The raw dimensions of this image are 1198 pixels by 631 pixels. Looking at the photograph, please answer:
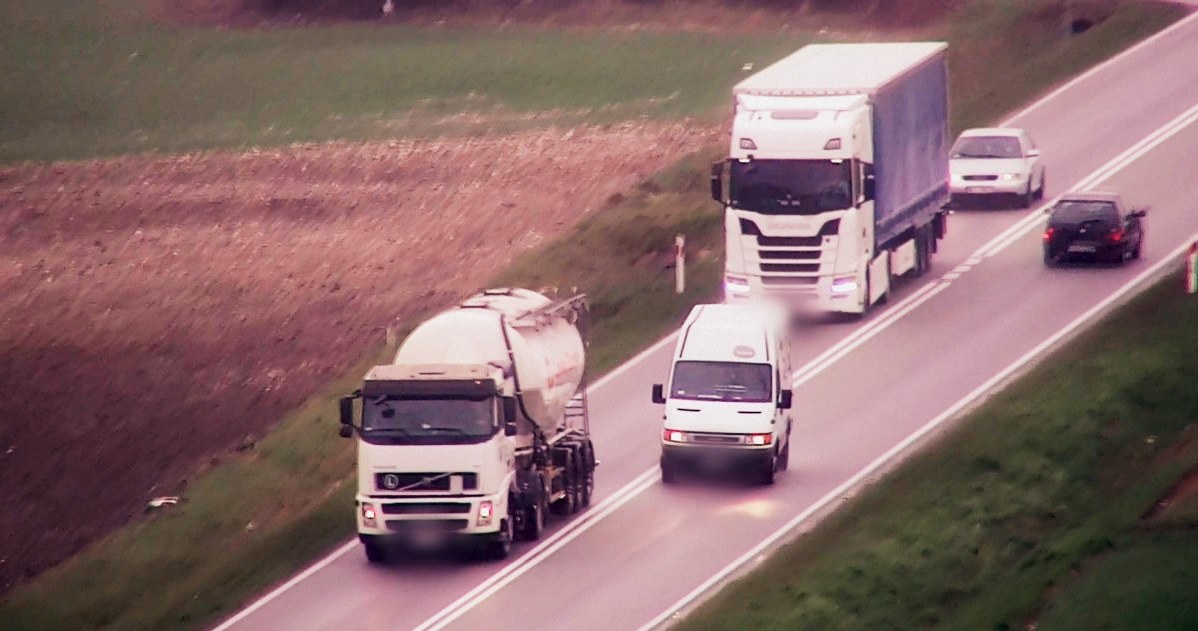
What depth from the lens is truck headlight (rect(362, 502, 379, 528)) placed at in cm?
3117

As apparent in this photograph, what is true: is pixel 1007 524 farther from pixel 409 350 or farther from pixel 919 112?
pixel 919 112

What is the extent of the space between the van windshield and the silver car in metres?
17.1

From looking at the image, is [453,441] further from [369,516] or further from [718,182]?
[718,182]

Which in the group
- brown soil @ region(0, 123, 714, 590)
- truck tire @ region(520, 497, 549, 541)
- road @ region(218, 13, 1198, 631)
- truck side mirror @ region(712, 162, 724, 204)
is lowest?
brown soil @ region(0, 123, 714, 590)

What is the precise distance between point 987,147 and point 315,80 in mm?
31096

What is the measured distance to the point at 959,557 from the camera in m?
30.0

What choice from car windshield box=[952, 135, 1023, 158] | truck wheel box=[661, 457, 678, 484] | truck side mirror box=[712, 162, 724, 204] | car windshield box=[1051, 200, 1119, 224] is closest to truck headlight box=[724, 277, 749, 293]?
truck side mirror box=[712, 162, 724, 204]

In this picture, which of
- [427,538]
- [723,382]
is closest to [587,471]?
[723,382]

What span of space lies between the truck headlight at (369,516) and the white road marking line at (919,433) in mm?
4159

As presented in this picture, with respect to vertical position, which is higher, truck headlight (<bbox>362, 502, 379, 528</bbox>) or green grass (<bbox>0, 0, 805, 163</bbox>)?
truck headlight (<bbox>362, 502, 379, 528</bbox>)

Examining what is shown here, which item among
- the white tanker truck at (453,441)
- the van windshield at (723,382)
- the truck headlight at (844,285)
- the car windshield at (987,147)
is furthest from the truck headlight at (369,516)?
the car windshield at (987,147)

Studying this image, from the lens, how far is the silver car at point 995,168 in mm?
51438

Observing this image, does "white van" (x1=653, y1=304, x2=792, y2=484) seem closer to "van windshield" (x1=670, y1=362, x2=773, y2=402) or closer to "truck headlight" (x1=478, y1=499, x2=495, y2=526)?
"van windshield" (x1=670, y1=362, x2=773, y2=402)

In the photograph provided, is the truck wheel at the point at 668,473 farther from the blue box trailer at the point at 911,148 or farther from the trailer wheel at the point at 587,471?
the blue box trailer at the point at 911,148
